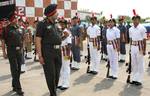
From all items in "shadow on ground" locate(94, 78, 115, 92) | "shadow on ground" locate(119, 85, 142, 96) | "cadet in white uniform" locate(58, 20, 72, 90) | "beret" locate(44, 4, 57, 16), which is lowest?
"shadow on ground" locate(119, 85, 142, 96)

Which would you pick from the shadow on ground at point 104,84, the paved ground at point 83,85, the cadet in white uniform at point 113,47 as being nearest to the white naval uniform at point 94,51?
the paved ground at point 83,85

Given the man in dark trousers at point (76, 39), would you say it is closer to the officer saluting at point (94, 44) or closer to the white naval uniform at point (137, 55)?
the officer saluting at point (94, 44)

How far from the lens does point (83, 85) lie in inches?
364

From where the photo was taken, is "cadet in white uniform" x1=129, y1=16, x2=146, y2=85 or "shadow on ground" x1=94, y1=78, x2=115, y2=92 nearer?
"shadow on ground" x1=94, y1=78, x2=115, y2=92

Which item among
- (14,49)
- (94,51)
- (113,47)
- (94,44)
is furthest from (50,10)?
(94,51)

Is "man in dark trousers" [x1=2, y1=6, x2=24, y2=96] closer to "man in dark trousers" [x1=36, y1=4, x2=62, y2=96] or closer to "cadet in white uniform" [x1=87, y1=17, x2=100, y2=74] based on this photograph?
"man in dark trousers" [x1=36, y1=4, x2=62, y2=96]

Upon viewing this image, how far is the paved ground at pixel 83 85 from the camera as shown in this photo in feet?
27.4

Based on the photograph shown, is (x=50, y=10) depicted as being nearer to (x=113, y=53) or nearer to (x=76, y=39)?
(x=113, y=53)

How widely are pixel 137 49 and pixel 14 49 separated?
2804mm

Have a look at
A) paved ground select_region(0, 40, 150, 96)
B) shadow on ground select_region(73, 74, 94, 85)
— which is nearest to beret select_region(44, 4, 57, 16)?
paved ground select_region(0, 40, 150, 96)

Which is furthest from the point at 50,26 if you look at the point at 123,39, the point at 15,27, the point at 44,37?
the point at 123,39

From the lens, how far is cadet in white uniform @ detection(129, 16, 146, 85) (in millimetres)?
9094

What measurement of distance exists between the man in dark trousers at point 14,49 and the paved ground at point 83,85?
0.31m

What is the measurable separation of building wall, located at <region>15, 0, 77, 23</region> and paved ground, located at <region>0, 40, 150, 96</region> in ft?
12.2
